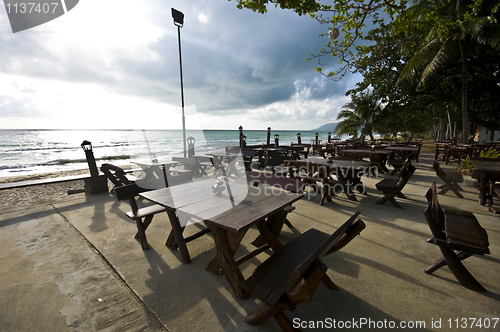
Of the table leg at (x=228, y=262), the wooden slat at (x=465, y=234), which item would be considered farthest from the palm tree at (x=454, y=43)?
the table leg at (x=228, y=262)

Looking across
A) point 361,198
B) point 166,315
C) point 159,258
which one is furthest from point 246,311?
point 361,198

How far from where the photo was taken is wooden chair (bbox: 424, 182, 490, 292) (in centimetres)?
178

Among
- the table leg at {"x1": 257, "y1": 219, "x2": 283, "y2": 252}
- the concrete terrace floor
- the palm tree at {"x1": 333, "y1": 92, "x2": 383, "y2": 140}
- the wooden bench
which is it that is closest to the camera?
the concrete terrace floor

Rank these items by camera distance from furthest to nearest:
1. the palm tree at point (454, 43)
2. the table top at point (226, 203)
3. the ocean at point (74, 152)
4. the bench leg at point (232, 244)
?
the ocean at point (74, 152)
the palm tree at point (454, 43)
the bench leg at point (232, 244)
the table top at point (226, 203)

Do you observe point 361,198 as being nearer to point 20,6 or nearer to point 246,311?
point 246,311

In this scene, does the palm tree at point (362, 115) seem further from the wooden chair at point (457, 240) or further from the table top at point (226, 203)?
the table top at point (226, 203)

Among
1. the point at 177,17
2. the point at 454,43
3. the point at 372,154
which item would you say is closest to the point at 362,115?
the point at 454,43

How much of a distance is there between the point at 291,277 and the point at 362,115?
66.5 ft

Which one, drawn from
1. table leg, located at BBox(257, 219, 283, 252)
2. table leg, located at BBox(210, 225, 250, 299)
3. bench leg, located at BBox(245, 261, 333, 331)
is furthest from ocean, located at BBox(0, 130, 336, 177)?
bench leg, located at BBox(245, 261, 333, 331)

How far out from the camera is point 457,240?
1825mm

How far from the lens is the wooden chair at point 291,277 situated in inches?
43.6

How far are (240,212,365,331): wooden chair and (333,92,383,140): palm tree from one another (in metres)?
18.0

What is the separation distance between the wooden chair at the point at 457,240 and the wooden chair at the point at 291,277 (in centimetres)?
100

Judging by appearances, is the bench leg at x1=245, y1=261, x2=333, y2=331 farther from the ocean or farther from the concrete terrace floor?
the ocean
